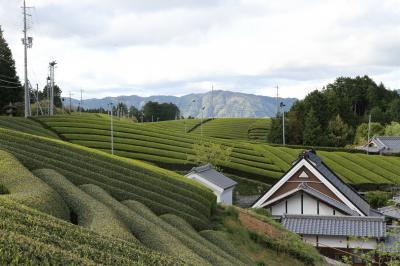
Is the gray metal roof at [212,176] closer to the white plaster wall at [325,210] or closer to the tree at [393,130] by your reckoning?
the white plaster wall at [325,210]

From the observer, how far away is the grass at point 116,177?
22.1m

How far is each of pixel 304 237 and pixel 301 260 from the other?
241 inches

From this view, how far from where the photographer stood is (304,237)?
30.3 m

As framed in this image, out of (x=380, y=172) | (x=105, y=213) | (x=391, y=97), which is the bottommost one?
(x=380, y=172)

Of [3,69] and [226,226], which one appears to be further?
[3,69]

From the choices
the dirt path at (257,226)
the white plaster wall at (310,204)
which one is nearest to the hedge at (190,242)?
the dirt path at (257,226)

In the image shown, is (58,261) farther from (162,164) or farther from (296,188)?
(162,164)

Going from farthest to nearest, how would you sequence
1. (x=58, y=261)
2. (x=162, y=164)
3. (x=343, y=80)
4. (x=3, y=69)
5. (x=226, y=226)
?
(x=343, y=80), (x=3, y=69), (x=162, y=164), (x=226, y=226), (x=58, y=261)

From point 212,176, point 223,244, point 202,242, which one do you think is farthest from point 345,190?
point 202,242

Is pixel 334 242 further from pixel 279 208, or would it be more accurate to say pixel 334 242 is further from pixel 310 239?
pixel 279 208

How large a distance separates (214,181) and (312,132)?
206 ft

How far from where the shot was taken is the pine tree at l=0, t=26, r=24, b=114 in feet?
261

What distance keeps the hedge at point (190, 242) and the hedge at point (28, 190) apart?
4.23 meters

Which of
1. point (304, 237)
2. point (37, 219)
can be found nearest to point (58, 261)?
point (37, 219)
